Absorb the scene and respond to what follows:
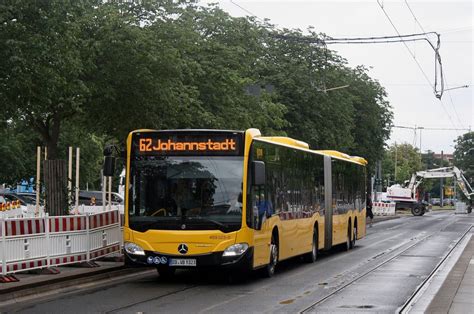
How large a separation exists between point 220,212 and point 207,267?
3.38 feet

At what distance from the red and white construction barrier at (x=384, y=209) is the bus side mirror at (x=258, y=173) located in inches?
2433

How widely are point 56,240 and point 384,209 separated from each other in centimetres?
6337

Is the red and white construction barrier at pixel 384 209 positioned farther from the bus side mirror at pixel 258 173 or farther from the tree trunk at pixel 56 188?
the bus side mirror at pixel 258 173

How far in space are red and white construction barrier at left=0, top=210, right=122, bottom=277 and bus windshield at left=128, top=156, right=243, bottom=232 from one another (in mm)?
1883

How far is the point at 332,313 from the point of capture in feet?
42.4

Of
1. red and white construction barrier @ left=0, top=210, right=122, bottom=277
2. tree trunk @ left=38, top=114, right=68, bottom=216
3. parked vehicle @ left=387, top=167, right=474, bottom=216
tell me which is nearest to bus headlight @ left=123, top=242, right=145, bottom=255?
red and white construction barrier @ left=0, top=210, right=122, bottom=277

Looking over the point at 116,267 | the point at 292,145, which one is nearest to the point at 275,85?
the point at 292,145

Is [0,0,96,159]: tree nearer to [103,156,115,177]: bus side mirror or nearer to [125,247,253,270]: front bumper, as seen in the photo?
[103,156,115,177]: bus side mirror

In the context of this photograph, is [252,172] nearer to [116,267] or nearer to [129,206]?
[129,206]

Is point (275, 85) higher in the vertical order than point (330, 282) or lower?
higher

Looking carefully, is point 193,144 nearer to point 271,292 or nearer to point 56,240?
point 271,292

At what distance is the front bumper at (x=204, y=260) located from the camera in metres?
16.5

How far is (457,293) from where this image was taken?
1567 cm

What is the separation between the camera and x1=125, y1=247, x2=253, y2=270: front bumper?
16.5 metres
